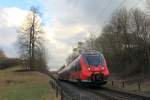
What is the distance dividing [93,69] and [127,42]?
56.2m

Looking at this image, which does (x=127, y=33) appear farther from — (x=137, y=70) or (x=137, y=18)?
(x=137, y=70)

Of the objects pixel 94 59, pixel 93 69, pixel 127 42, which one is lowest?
pixel 93 69

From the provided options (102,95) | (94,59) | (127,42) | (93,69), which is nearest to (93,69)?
(93,69)

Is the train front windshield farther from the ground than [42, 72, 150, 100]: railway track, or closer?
farther from the ground

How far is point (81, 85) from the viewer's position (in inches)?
1702

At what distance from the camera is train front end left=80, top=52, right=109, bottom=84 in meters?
38.2

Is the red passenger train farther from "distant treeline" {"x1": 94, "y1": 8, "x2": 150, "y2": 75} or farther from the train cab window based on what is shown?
"distant treeline" {"x1": 94, "y1": 8, "x2": 150, "y2": 75}

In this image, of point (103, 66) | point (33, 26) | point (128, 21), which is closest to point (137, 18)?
point (128, 21)

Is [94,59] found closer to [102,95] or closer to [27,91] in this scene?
[27,91]

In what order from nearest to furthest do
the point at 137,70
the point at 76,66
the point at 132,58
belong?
the point at 76,66
the point at 137,70
the point at 132,58

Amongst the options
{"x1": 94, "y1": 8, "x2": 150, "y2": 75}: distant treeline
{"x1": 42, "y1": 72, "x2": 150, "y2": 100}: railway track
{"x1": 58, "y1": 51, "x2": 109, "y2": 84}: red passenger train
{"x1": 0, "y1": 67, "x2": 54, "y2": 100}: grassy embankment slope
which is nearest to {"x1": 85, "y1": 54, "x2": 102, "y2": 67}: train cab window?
{"x1": 58, "y1": 51, "x2": 109, "y2": 84}: red passenger train

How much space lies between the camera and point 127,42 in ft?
307

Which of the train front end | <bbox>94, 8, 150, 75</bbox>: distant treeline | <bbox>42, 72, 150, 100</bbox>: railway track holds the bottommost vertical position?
<bbox>42, 72, 150, 100</bbox>: railway track

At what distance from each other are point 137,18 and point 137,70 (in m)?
17.8
